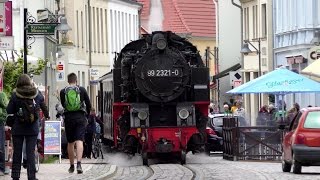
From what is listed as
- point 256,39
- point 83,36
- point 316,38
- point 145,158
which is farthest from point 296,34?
point 145,158

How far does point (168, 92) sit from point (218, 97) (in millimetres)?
48296

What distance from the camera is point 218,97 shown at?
85.8 metres

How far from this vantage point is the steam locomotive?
3738cm

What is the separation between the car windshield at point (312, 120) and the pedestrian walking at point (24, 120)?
26.6 ft

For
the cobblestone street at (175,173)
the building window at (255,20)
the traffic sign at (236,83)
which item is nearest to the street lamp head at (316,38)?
the traffic sign at (236,83)

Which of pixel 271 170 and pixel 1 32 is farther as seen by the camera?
pixel 271 170

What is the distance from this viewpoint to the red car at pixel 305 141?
3006 centimetres

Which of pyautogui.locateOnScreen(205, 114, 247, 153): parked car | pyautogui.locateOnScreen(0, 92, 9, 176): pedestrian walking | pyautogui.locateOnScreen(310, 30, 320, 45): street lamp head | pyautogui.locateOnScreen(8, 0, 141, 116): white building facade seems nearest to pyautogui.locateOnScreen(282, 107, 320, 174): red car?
pyautogui.locateOnScreen(0, 92, 9, 176): pedestrian walking

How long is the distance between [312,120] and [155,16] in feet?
293

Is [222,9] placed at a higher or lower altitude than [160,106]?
higher

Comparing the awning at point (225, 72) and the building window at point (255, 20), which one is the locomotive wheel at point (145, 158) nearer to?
the building window at point (255, 20)

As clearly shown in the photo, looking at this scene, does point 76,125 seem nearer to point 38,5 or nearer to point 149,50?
point 149,50

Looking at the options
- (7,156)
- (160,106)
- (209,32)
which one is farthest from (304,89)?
(209,32)

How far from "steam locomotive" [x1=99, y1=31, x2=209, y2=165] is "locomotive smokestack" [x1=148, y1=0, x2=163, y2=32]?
75.9 meters
